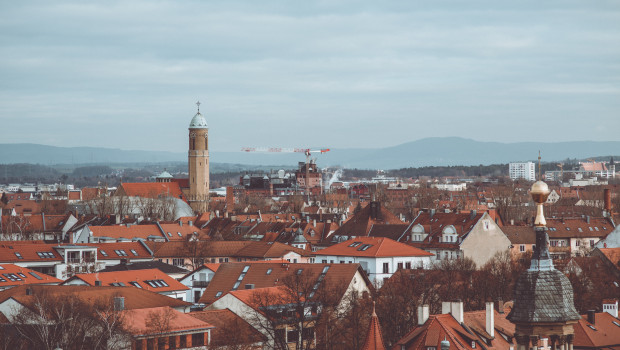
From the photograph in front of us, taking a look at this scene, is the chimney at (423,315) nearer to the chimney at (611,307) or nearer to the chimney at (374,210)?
the chimney at (611,307)

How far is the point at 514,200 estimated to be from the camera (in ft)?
572

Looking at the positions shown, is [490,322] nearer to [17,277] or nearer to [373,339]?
[373,339]

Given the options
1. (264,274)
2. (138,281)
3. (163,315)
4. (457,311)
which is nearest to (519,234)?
(264,274)

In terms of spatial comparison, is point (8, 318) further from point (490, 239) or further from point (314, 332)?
point (490, 239)

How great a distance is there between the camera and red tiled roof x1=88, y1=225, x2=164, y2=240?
395 ft

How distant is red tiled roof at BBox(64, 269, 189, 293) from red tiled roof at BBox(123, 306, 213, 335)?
1721 centimetres

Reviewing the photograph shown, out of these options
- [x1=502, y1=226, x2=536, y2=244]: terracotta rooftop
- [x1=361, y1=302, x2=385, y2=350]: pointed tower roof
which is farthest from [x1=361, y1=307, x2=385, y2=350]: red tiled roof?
[x1=502, y1=226, x2=536, y2=244]: terracotta rooftop

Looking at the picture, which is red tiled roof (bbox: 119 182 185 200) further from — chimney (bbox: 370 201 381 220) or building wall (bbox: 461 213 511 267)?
building wall (bbox: 461 213 511 267)

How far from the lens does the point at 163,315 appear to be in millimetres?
53500

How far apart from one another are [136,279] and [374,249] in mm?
23449

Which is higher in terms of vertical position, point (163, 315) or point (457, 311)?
point (457, 311)

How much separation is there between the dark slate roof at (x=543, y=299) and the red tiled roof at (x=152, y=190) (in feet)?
528

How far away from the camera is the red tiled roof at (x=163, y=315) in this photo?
167 feet

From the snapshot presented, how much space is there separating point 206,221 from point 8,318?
87215 millimetres
